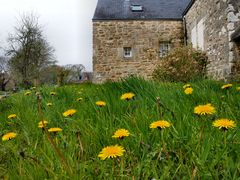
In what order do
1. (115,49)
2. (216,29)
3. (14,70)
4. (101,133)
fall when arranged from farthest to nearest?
(14,70)
(115,49)
(216,29)
(101,133)

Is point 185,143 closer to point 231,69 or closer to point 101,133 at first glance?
point 101,133

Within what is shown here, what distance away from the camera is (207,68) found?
1152 cm

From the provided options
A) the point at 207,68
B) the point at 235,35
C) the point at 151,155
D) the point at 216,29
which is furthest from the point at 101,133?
the point at 207,68

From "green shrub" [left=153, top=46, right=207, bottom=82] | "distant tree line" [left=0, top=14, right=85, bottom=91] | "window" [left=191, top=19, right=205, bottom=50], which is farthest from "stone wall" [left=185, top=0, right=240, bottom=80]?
"distant tree line" [left=0, top=14, right=85, bottom=91]

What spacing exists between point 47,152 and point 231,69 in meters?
8.03

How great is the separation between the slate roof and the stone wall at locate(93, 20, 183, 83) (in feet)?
1.38

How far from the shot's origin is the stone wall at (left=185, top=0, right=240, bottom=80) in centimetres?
846

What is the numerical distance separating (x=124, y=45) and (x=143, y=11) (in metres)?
2.86

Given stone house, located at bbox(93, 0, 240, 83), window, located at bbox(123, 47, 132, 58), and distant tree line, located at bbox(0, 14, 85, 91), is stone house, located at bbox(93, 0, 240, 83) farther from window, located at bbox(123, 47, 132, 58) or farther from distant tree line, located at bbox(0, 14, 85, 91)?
distant tree line, located at bbox(0, 14, 85, 91)

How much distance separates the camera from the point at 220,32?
943 cm

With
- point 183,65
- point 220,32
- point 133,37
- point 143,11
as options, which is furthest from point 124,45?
point 220,32

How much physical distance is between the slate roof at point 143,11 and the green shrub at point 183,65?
6.37 m

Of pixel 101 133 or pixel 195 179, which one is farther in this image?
pixel 101 133

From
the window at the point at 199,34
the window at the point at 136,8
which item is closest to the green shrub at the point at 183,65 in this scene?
the window at the point at 199,34
